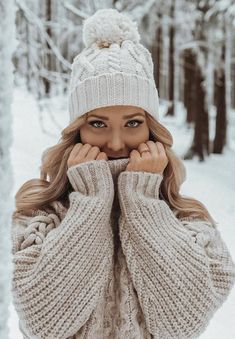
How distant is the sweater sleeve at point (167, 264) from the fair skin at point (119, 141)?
Answer: 5cm

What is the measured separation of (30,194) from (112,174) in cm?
30

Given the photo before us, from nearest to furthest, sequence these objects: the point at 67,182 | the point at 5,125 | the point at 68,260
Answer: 1. the point at 5,125
2. the point at 68,260
3. the point at 67,182

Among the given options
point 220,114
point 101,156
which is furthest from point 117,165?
point 220,114

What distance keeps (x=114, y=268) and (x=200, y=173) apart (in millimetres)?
9686

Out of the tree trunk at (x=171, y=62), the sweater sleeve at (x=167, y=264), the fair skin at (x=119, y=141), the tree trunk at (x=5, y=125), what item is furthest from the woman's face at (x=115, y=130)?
the tree trunk at (x=171, y=62)

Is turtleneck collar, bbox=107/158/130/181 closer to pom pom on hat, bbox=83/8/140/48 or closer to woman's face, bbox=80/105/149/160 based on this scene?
woman's face, bbox=80/105/149/160

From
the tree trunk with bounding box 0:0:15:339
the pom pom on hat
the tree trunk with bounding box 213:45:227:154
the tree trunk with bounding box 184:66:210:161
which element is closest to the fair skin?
the pom pom on hat

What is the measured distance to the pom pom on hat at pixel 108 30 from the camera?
2025 millimetres

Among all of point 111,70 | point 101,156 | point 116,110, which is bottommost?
point 101,156

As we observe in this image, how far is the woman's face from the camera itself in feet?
6.19

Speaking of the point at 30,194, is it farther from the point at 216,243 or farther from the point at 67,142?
the point at 216,243

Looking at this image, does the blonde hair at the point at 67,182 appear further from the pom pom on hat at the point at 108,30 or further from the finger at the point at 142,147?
the pom pom on hat at the point at 108,30

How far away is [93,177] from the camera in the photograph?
1864 mm

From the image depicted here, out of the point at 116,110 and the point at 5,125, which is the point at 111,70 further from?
the point at 5,125
